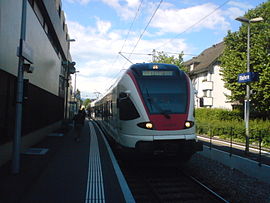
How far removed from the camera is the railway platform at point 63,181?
5.04 m

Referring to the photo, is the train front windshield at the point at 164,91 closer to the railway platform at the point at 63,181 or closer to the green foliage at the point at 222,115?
the railway platform at the point at 63,181

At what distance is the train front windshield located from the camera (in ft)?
23.0

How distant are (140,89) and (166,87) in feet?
2.47

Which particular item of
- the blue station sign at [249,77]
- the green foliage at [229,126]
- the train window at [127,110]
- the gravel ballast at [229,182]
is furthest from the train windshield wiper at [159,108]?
the blue station sign at [249,77]

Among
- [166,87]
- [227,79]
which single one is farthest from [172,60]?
[166,87]

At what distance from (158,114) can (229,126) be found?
40.7ft

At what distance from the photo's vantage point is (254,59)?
72.0ft

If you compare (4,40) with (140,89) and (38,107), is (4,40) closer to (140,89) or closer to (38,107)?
(140,89)

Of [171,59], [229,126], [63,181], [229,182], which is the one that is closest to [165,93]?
[229,182]

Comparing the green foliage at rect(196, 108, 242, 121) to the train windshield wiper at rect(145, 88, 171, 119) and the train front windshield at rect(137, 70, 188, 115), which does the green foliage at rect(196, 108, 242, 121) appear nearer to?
the train front windshield at rect(137, 70, 188, 115)

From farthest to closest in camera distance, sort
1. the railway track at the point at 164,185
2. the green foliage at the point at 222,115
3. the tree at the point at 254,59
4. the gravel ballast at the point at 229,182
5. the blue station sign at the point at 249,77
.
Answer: the green foliage at the point at 222,115, the tree at the point at 254,59, the blue station sign at the point at 249,77, the gravel ballast at the point at 229,182, the railway track at the point at 164,185

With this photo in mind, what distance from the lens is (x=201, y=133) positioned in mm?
22312

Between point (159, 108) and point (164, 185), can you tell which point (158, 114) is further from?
point (164, 185)

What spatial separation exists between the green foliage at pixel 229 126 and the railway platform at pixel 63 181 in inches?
221
